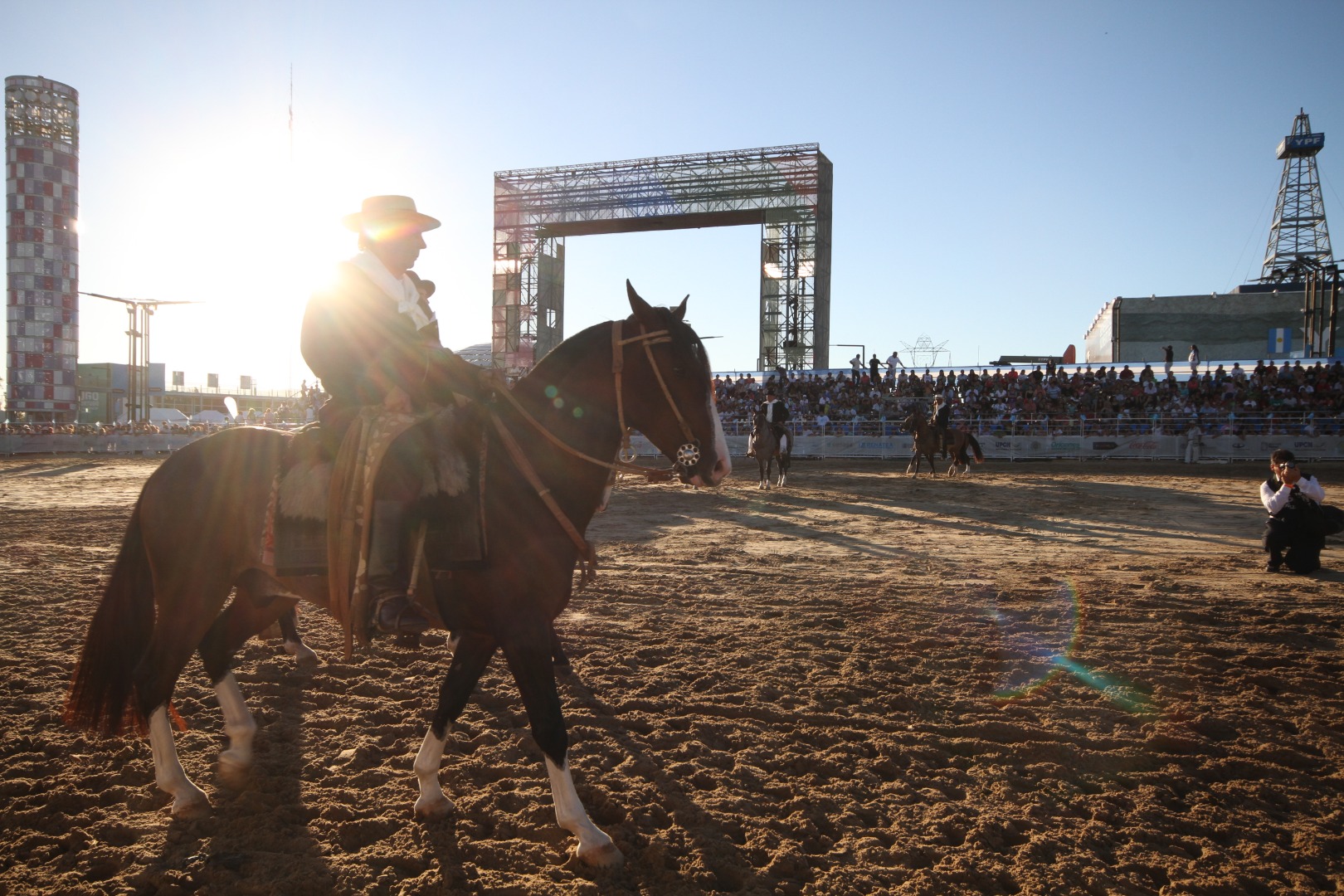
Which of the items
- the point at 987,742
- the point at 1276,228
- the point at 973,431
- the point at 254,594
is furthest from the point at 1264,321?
the point at 254,594

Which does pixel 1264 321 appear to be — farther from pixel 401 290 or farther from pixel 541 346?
pixel 401 290

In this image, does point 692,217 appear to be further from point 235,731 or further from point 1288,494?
point 235,731

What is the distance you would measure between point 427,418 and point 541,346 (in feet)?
124

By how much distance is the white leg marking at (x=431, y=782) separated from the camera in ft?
11.4

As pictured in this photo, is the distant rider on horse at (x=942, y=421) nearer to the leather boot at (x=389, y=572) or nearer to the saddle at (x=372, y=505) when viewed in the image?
the saddle at (x=372, y=505)

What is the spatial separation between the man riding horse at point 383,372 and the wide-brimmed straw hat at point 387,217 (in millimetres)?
183

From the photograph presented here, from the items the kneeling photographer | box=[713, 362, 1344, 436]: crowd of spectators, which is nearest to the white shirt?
the kneeling photographer

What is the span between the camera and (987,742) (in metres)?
4.20

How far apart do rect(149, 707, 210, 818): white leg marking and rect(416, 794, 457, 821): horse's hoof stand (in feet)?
3.23

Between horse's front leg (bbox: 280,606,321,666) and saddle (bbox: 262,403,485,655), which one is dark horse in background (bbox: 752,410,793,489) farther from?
saddle (bbox: 262,403,485,655)

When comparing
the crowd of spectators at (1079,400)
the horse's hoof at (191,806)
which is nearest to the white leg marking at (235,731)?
the horse's hoof at (191,806)

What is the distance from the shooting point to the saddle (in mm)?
3359

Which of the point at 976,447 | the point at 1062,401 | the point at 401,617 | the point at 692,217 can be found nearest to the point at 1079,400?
the point at 1062,401

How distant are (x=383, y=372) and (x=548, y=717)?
5.33 feet
